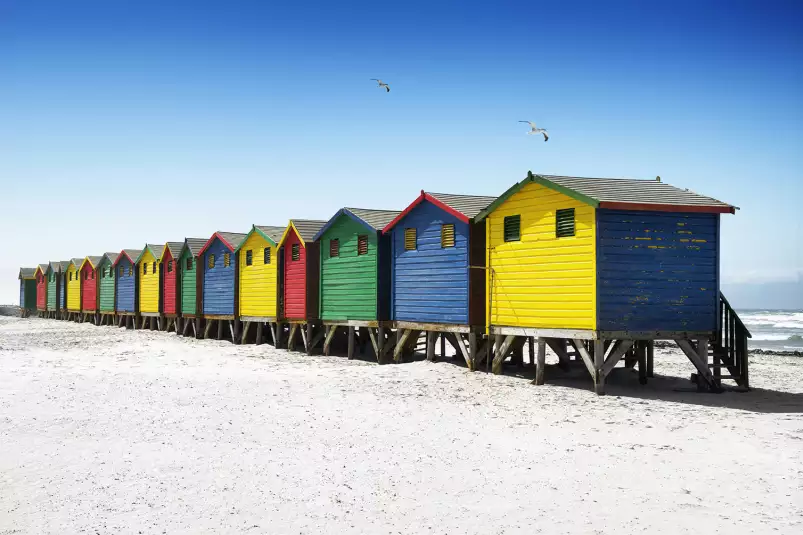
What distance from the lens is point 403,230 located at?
23.0m

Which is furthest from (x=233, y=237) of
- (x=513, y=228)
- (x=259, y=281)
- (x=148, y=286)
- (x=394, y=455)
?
(x=394, y=455)

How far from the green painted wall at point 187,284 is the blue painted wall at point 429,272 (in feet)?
56.2

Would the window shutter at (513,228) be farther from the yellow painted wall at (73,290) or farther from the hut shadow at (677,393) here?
the yellow painted wall at (73,290)

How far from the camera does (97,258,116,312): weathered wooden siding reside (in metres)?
51.0

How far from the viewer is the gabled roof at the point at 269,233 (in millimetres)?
30219

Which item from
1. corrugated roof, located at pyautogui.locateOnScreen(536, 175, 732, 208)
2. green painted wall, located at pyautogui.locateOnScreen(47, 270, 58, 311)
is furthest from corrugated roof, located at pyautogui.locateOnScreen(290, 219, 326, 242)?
green painted wall, located at pyautogui.locateOnScreen(47, 270, 58, 311)

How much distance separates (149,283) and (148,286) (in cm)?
26

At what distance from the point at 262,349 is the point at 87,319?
33848 millimetres

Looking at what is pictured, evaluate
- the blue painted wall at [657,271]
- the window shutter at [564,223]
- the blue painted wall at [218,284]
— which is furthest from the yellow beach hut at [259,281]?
the blue painted wall at [657,271]

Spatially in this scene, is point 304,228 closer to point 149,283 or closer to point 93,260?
point 149,283

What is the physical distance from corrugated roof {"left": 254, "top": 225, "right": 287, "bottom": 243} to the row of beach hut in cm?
8

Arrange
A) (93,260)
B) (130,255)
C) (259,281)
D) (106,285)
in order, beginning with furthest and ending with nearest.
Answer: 1. (93,260)
2. (106,285)
3. (130,255)
4. (259,281)

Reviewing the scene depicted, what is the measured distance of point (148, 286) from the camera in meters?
44.5

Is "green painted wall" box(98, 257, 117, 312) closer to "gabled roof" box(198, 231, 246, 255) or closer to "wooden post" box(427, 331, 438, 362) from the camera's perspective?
"gabled roof" box(198, 231, 246, 255)
